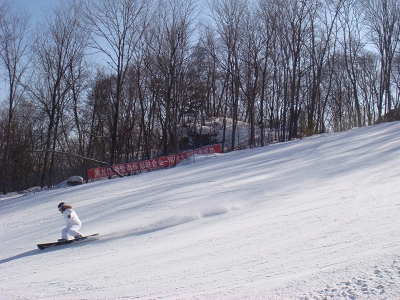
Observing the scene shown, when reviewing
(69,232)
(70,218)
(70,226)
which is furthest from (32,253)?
(70,218)

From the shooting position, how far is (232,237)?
8211mm

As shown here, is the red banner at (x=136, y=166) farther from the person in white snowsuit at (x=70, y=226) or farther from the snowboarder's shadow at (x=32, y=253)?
the snowboarder's shadow at (x=32, y=253)

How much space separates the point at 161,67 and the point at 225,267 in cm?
2796

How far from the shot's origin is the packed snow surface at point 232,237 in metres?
5.53

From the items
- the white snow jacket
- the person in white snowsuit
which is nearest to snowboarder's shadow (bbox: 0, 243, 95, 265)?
the person in white snowsuit

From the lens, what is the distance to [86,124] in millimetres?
47375

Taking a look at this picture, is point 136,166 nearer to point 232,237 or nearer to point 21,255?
point 21,255

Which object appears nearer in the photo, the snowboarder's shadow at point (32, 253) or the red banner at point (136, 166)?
the snowboarder's shadow at point (32, 253)

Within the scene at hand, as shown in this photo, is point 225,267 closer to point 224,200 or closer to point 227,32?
point 224,200

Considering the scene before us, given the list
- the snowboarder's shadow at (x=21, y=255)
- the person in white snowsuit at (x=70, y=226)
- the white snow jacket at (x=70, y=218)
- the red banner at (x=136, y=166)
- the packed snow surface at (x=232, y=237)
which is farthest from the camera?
the red banner at (x=136, y=166)

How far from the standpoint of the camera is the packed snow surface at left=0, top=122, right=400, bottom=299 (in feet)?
18.1

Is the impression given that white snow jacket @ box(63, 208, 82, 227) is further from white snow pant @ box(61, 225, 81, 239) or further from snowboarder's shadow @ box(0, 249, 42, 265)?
snowboarder's shadow @ box(0, 249, 42, 265)

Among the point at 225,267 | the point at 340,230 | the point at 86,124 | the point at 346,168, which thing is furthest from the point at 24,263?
the point at 86,124

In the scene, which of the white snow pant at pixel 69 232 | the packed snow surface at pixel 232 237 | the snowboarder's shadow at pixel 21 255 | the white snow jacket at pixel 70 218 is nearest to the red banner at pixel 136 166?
the packed snow surface at pixel 232 237
